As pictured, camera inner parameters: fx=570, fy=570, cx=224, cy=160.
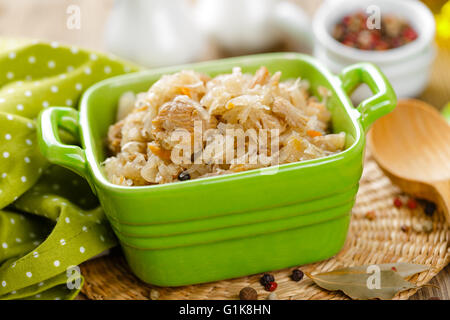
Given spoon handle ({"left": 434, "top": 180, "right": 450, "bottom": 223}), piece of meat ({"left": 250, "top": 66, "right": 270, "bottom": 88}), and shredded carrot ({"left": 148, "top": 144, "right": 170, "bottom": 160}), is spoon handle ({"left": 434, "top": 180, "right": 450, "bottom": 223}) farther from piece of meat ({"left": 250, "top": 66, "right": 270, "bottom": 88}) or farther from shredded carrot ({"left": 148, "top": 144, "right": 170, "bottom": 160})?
shredded carrot ({"left": 148, "top": 144, "right": 170, "bottom": 160})

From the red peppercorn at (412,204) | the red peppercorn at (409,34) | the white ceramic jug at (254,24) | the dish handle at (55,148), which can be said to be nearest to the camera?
the dish handle at (55,148)

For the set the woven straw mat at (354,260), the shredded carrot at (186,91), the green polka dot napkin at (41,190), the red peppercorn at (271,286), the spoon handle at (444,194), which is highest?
the shredded carrot at (186,91)

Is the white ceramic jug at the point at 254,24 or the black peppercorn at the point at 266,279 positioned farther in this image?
the white ceramic jug at the point at 254,24

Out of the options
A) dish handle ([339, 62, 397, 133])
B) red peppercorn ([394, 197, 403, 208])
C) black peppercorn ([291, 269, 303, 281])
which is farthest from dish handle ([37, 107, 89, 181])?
red peppercorn ([394, 197, 403, 208])

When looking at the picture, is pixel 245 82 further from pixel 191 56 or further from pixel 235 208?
pixel 191 56

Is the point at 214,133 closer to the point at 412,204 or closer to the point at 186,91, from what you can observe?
the point at 186,91

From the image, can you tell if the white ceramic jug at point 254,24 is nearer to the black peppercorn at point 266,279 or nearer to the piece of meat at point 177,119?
the piece of meat at point 177,119

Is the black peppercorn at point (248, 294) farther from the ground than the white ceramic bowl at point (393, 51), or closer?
closer

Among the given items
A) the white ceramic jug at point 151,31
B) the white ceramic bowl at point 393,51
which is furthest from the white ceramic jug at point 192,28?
the white ceramic bowl at point 393,51

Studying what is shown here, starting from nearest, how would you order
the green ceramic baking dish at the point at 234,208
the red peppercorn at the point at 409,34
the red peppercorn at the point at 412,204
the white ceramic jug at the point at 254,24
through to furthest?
1. the green ceramic baking dish at the point at 234,208
2. the red peppercorn at the point at 412,204
3. the red peppercorn at the point at 409,34
4. the white ceramic jug at the point at 254,24

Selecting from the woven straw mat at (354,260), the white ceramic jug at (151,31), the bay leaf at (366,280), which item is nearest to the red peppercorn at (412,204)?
the woven straw mat at (354,260)
